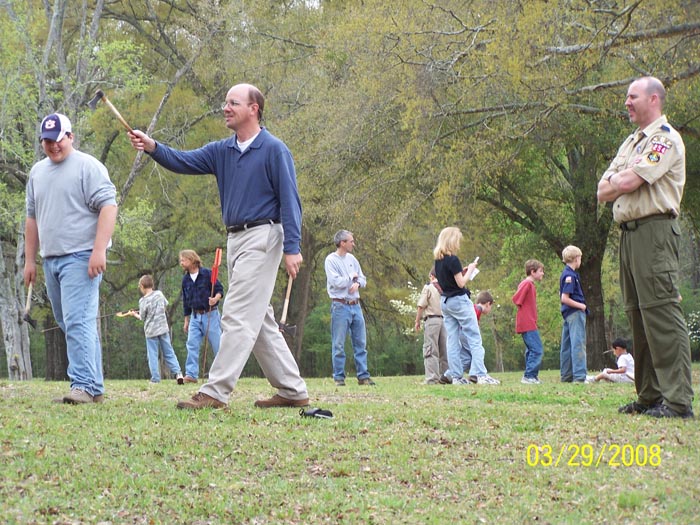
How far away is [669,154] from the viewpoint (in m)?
7.26

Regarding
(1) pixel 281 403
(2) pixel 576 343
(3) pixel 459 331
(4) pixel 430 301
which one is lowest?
(1) pixel 281 403

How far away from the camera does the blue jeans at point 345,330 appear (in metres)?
15.0

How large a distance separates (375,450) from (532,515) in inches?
64.3

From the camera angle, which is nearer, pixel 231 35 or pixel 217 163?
pixel 217 163

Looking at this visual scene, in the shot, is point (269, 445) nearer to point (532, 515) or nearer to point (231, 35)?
point (532, 515)

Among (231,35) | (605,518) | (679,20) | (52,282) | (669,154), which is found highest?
(231,35)

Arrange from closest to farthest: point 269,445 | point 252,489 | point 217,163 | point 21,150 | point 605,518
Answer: point 605,518, point 252,489, point 269,445, point 217,163, point 21,150

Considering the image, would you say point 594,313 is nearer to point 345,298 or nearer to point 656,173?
point 345,298

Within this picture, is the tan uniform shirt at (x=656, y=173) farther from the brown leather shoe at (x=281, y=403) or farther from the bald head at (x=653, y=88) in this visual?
the brown leather shoe at (x=281, y=403)

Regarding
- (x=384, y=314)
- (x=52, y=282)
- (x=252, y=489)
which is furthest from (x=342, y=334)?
(x=384, y=314)

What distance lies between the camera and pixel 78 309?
805 centimetres
